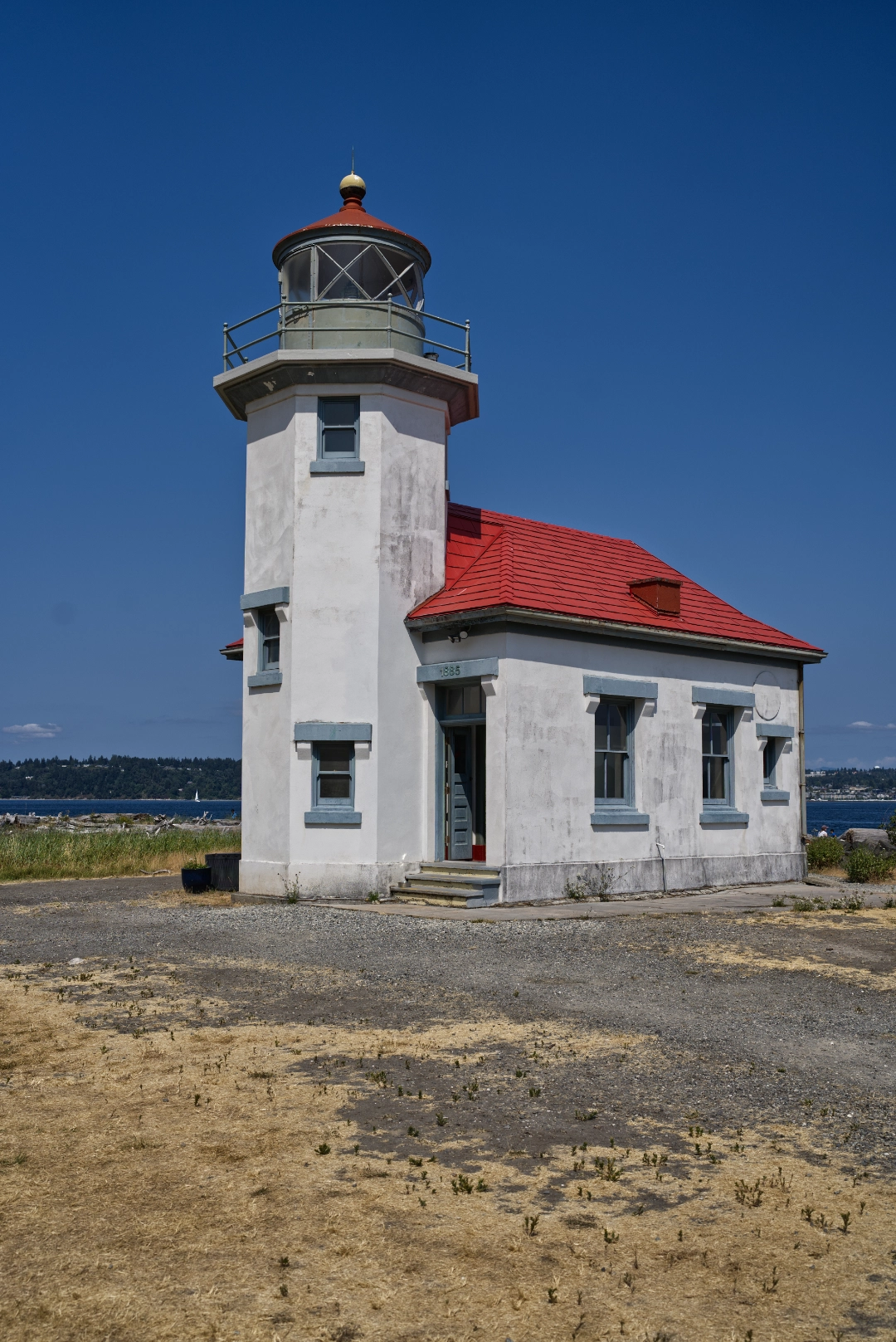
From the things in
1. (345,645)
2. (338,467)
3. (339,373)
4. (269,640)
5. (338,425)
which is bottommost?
(345,645)

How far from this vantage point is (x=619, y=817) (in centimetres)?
1739

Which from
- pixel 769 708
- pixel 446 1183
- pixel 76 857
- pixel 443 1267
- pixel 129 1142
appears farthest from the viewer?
pixel 76 857

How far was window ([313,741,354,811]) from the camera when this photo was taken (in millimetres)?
16688

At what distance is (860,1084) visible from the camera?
6.43m

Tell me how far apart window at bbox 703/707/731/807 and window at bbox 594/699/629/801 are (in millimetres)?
2393

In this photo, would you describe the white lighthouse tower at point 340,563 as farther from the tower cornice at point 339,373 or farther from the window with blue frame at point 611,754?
the window with blue frame at point 611,754

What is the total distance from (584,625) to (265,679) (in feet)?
16.9

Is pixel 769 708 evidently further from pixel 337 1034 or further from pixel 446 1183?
pixel 446 1183

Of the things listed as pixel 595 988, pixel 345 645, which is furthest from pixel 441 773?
pixel 595 988

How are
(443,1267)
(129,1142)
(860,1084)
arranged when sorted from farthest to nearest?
(860,1084) → (129,1142) → (443,1267)

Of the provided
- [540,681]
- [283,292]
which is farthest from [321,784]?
[283,292]

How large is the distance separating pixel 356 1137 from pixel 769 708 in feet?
54.5

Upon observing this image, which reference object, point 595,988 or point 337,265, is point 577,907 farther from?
point 337,265

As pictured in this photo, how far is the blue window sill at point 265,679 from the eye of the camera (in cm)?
1700
